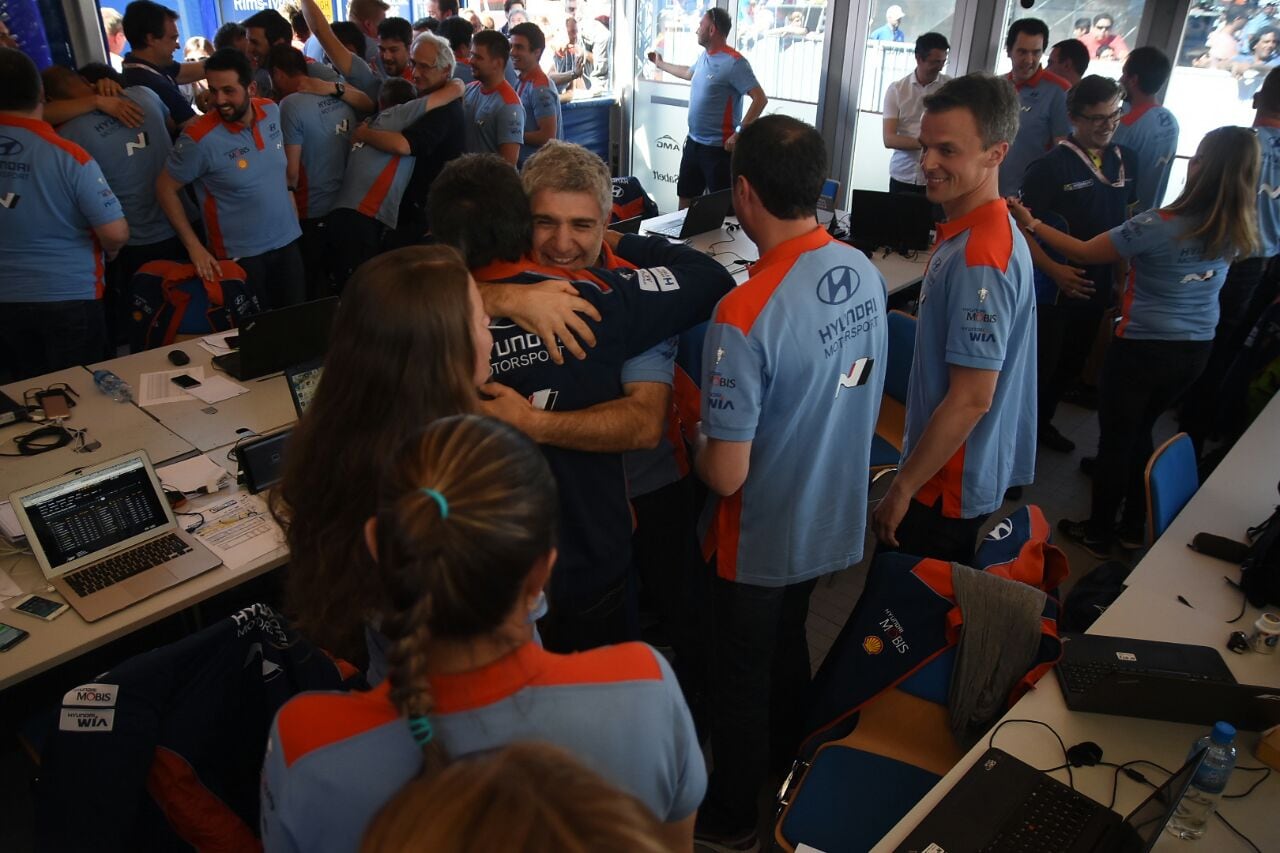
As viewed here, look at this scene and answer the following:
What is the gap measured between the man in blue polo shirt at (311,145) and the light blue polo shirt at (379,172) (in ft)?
0.28

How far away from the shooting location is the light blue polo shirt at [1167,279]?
309cm

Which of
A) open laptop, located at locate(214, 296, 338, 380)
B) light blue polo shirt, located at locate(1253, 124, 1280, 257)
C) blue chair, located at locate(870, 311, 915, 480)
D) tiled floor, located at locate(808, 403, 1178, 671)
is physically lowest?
tiled floor, located at locate(808, 403, 1178, 671)

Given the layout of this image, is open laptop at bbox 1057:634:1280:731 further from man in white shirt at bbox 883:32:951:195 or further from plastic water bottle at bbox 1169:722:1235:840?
man in white shirt at bbox 883:32:951:195

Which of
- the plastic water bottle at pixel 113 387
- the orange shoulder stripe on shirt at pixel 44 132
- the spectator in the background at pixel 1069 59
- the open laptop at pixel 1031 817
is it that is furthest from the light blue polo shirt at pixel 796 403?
the spectator in the background at pixel 1069 59

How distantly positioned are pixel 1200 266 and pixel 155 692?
Result: 135 inches

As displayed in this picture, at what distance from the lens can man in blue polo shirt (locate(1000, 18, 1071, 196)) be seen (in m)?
5.49

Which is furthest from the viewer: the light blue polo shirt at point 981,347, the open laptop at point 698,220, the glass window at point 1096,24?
the glass window at point 1096,24

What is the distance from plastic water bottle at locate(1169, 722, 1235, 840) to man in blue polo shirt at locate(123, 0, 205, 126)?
5.25m

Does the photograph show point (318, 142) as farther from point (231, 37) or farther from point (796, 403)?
point (796, 403)

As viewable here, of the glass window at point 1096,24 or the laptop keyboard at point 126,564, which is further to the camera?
the glass window at point 1096,24

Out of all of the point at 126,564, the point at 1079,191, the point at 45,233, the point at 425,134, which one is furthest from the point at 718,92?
the point at 126,564

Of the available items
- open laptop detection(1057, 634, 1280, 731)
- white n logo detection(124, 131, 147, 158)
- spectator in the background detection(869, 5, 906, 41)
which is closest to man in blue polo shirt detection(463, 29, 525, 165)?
white n logo detection(124, 131, 147, 158)

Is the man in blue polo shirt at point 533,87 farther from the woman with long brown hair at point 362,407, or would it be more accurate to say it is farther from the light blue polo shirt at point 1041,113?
the woman with long brown hair at point 362,407

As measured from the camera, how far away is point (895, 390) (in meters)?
3.75
